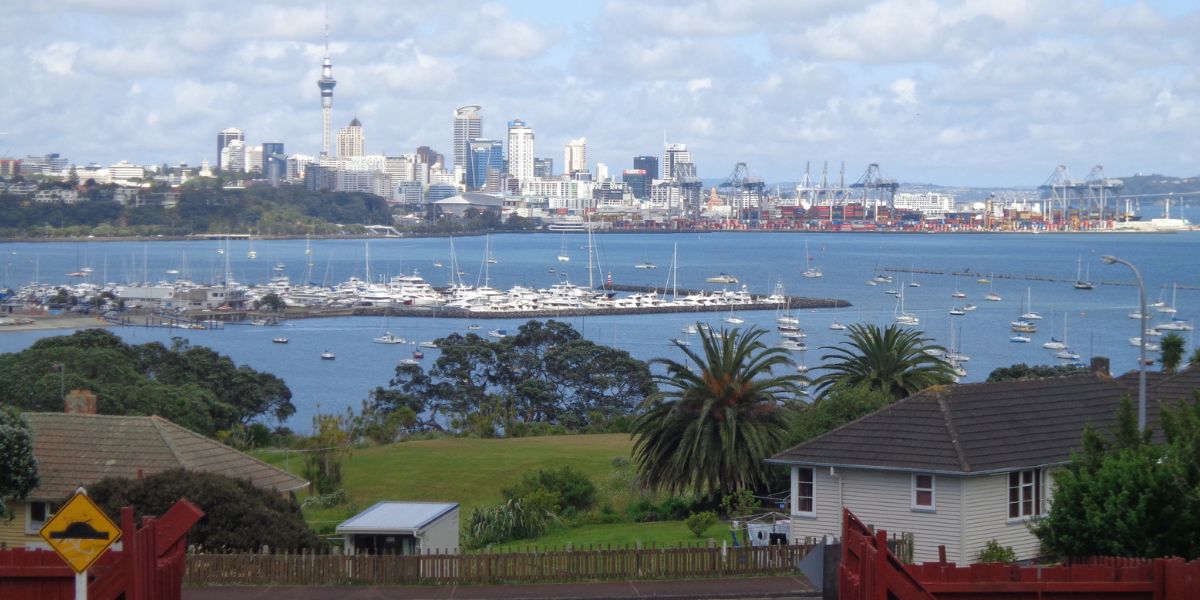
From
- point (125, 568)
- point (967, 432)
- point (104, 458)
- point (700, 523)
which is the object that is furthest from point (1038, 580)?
point (104, 458)

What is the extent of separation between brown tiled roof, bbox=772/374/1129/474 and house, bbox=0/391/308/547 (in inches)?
308

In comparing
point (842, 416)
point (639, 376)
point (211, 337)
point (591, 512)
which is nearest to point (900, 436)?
point (842, 416)

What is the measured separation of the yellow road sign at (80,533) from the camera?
719cm

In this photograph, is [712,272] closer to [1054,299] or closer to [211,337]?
[1054,299]

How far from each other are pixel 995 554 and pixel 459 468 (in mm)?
14800

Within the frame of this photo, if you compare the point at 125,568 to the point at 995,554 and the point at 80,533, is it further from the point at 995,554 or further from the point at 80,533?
the point at 995,554

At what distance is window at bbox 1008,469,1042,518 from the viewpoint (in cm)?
1778

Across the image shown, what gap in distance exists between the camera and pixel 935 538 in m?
17.5

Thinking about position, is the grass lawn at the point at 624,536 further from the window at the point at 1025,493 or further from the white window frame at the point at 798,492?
the window at the point at 1025,493

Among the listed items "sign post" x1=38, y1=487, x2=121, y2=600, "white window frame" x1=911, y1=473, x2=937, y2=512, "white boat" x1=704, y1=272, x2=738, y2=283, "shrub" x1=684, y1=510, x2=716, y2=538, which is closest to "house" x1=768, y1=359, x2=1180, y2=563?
"white window frame" x1=911, y1=473, x2=937, y2=512

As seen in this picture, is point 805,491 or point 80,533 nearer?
point 80,533

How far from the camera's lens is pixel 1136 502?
11.2m

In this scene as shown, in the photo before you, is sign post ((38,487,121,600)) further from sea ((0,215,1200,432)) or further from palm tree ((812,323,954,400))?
sea ((0,215,1200,432))

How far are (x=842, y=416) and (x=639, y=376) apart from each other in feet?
121
